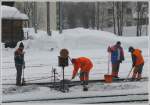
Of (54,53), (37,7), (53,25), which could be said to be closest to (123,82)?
(54,53)

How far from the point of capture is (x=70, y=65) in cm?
1747

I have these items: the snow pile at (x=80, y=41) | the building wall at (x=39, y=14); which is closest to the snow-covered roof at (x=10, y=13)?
the snow pile at (x=80, y=41)

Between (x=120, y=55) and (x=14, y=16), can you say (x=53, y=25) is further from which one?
(x=120, y=55)

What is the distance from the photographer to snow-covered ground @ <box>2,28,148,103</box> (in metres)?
11.4

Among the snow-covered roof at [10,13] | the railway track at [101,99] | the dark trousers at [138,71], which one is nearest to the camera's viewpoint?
the railway track at [101,99]

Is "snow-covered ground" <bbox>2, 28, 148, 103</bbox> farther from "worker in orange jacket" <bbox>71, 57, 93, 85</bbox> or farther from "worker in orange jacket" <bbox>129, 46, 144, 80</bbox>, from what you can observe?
"worker in orange jacket" <bbox>129, 46, 144, 80</bbox>

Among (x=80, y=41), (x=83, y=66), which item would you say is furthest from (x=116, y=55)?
(x=80, y=41)

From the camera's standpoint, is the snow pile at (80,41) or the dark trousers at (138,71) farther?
the snow pile at (80,41)

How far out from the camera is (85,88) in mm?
11734

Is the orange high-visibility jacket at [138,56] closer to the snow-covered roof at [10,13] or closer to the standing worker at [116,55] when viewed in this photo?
the standing worker at [116,55]

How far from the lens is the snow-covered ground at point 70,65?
11.4 metres

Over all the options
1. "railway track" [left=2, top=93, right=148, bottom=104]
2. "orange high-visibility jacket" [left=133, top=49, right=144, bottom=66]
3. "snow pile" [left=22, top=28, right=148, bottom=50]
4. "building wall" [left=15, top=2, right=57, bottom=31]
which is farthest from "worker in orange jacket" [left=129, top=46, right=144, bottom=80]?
"building wall" [left=15, top=2, right=57, bottom=31]

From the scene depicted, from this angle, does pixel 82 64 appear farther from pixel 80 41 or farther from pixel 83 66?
pixel 80 41

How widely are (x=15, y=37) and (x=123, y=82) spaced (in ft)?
46.1
